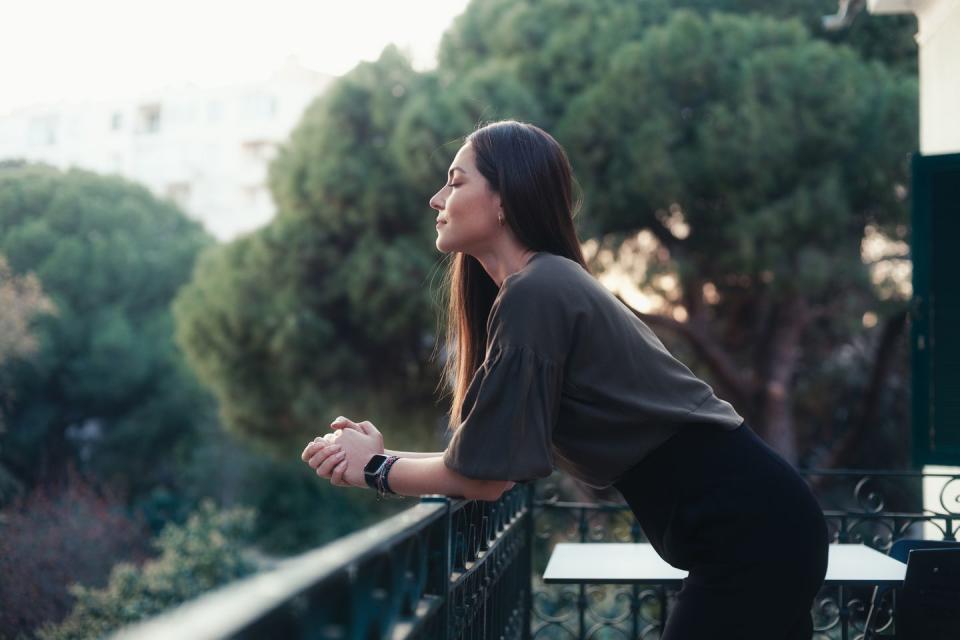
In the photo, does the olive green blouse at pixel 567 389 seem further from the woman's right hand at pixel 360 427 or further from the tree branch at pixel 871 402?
the tree branch at pixel 871 402

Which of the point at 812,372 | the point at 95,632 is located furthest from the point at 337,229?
the point at 812,372

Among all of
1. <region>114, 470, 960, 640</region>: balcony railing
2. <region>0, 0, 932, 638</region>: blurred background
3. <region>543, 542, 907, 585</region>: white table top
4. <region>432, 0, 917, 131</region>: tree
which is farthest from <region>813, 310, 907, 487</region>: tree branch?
<region>543, 542, 907, 585</region>: white table top

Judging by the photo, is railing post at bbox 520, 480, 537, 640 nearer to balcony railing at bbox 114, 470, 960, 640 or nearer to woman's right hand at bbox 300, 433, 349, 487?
balcony railing at bbox 114, 470, 960, 640

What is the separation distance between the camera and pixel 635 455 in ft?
5.93

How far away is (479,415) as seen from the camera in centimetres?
172

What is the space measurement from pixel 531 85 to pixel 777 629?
12130mm

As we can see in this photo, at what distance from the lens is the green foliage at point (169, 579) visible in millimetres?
10227

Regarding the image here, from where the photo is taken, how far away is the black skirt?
179cm

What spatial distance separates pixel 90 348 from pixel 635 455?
2229 centimetres

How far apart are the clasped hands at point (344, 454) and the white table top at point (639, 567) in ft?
2.09

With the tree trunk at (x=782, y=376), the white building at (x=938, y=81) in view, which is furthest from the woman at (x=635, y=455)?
the tree trunk at (x=782, y=376)

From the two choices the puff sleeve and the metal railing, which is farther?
the puff sleeve

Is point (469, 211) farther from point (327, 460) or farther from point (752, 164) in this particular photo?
point (752, 164)

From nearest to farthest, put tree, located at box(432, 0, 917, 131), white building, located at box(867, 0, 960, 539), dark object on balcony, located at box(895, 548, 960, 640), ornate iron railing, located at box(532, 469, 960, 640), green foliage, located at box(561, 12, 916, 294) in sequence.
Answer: dark object on balcony, located at box(895, 548, 960, 640) < ornate iron railing, located at box(532, 469, 960, 640) < white building, located at box(867, 0, 960, 539) < green foliage, located at box(561, 12, 916, 294) < tree, located at box(432, 0, 917, 131)
